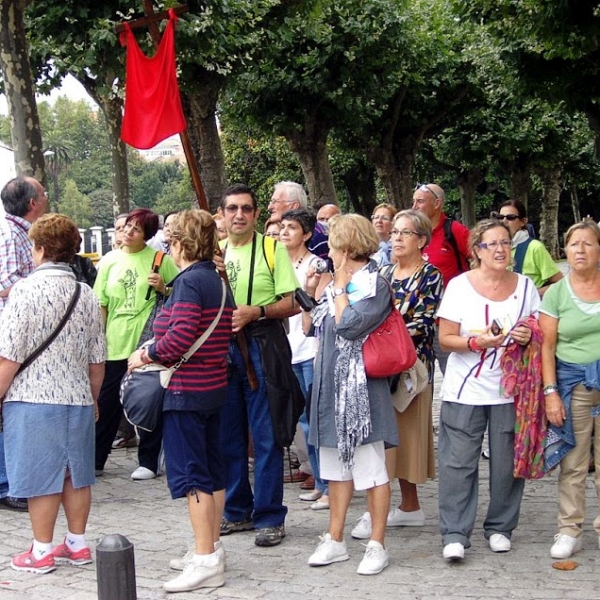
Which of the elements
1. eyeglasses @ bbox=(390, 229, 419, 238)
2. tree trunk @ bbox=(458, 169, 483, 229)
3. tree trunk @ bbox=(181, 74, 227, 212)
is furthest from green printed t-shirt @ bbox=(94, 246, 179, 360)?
tree trunk @ bbox=(458, 169, 483, 229)

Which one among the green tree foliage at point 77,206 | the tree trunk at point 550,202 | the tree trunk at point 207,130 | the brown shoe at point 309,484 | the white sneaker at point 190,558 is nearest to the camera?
the white sneaker at point 190,558

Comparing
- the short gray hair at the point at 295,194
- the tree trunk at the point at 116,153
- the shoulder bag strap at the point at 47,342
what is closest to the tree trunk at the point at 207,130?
the tree trunk at the point at 116,153

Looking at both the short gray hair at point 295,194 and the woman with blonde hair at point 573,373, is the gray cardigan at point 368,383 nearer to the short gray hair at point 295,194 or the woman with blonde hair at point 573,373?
the woman with blonde hair at point 573,373

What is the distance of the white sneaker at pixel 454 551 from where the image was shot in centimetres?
566

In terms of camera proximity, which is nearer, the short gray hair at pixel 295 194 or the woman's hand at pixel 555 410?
the woman's hand at pixel 555 410

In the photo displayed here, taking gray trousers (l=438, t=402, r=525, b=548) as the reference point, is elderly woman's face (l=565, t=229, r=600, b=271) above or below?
above

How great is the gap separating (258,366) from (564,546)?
2.05 meters

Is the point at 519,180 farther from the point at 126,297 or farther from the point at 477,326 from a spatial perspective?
the point at 477,326

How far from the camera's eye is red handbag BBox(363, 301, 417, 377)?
5.59 meters

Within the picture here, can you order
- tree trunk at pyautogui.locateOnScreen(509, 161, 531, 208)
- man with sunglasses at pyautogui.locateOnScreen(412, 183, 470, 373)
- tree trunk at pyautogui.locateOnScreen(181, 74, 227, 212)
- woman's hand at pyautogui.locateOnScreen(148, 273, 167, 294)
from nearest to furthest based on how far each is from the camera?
1. man with sunglasses at pyautogui.locateOnScreen(412, 183, 470, 373)
2. woman's hand at pyautogui.locateOnScreen(148, 273, 167, 294)
3. tree trunk at pyautogui.locateOnScreen(181, 74, 227, 212)
4. tree trunk at pyautogui.locateOnScreen(509, 161, 531, 208)

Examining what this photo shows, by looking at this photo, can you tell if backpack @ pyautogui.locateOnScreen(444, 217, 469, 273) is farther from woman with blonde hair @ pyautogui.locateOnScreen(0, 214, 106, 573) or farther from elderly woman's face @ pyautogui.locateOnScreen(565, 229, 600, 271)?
woman with blonde hair @ pyautogui.locateOnScreen(0, 214, 106, 573)

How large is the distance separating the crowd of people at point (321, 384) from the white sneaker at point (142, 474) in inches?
73.4

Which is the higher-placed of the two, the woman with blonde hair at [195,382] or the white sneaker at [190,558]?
the woman with blonde hair at [195,382]

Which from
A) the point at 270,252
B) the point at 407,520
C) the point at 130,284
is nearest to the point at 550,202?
the point at 130,284
